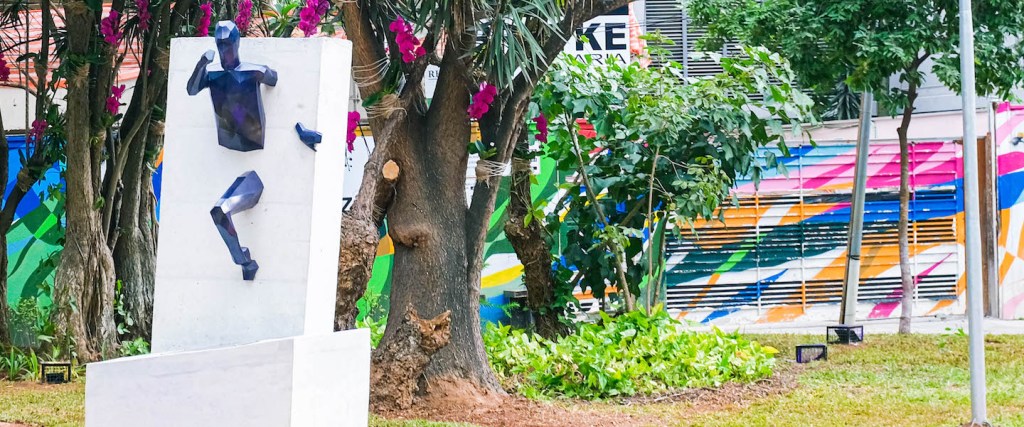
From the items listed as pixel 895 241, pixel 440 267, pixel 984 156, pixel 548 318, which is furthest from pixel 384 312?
pixel 984 156

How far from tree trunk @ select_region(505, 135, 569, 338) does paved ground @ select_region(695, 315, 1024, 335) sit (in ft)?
10.9

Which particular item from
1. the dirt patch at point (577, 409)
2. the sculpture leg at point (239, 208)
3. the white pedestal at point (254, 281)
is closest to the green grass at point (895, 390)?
the dirt patch at point (577, 409)

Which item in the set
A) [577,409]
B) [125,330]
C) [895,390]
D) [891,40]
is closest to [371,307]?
[125,330]

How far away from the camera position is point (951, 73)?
9.57 meters

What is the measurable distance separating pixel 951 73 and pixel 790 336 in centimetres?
363

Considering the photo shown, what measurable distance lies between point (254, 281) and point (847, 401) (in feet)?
14.6

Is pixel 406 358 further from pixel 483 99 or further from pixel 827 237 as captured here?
pixel 827 237

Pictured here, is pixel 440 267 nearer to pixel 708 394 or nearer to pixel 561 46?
pixel 561 46

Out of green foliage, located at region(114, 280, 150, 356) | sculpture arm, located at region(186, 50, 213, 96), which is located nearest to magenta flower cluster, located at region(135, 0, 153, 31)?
green foliage, located at region(114, 280, 150, 356)

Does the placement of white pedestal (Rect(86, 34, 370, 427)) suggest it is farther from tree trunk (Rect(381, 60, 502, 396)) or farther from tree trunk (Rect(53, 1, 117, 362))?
tree trunk (Rect(53, 1, 117, 362))

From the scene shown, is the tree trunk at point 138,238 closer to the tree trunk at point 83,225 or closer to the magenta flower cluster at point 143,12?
the tree trunk at point 83,225

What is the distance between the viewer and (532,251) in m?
9.54

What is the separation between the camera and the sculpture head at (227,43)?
511 centimetres

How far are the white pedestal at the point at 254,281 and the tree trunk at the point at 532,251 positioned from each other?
389 cm
